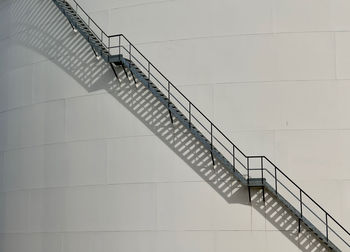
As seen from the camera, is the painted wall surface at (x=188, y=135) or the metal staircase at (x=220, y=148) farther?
the painted wall surface at (x=188, y=135)

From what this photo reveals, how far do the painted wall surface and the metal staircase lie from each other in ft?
0.70

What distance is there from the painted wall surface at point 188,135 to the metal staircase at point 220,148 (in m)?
0.21

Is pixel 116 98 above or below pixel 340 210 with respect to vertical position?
above

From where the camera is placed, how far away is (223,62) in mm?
15961

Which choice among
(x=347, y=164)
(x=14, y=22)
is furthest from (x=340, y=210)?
(x=14, y=22)

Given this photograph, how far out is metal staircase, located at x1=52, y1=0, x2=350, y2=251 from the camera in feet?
48.7

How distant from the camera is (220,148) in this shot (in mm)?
15617

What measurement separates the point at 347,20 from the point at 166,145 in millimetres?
5317

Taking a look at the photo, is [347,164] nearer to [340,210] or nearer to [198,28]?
[340,210]

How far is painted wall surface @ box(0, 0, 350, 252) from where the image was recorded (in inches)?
602

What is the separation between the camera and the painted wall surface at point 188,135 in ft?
50.1

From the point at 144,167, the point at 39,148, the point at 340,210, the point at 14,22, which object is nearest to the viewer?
the point at 340,210

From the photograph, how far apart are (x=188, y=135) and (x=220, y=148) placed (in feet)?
2.78

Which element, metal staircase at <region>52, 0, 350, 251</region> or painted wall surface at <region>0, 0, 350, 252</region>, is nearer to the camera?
metal staircase at <region>52, 0, 350, 251</region>
